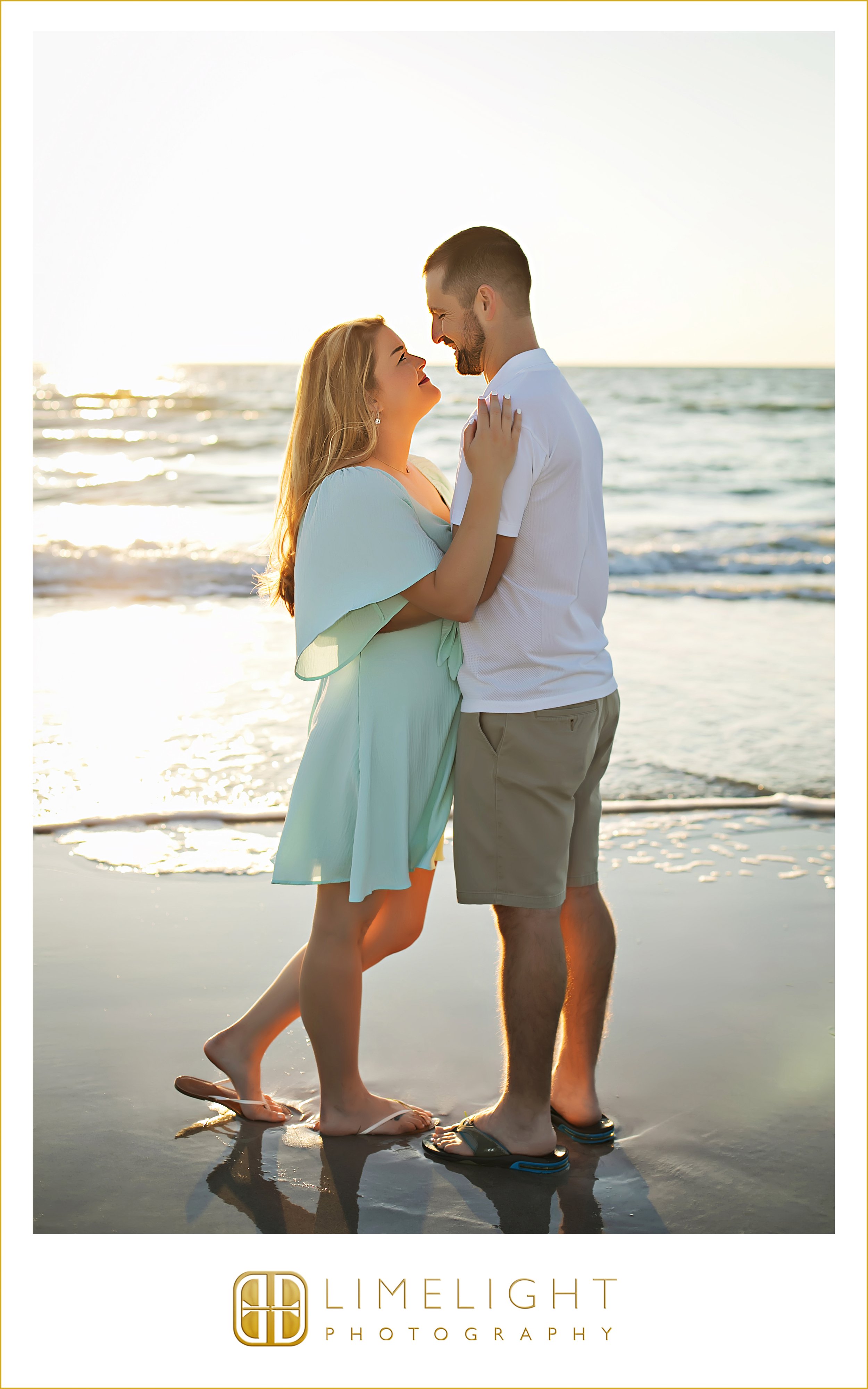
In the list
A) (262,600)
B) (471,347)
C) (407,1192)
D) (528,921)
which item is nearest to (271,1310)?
(407,1192)

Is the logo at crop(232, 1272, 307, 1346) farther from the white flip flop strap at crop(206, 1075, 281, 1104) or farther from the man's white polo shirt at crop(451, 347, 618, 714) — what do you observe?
the man's white polo shirt at crop(451, 347, 618, 714)

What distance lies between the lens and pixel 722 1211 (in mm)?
2451

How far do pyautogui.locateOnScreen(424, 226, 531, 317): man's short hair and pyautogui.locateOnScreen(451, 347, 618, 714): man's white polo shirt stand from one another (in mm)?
164

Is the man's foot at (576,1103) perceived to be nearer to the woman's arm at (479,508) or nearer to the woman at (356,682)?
the woman at (356,682)

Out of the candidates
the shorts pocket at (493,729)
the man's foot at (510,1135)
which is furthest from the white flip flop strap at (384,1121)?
the shorts pocket at (493,729)

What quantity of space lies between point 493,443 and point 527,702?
589mm

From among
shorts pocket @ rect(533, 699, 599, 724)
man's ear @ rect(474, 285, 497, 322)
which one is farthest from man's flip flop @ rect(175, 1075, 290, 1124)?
man's ear @ rect(474, 285, 497, 322)

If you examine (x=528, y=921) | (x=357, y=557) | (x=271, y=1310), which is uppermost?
(x=357, y=557)

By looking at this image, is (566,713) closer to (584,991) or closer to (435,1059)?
(584,991)

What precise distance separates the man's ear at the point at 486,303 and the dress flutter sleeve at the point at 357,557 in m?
0.44

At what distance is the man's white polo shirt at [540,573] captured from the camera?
259 centimetres

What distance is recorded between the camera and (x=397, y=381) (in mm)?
2746
